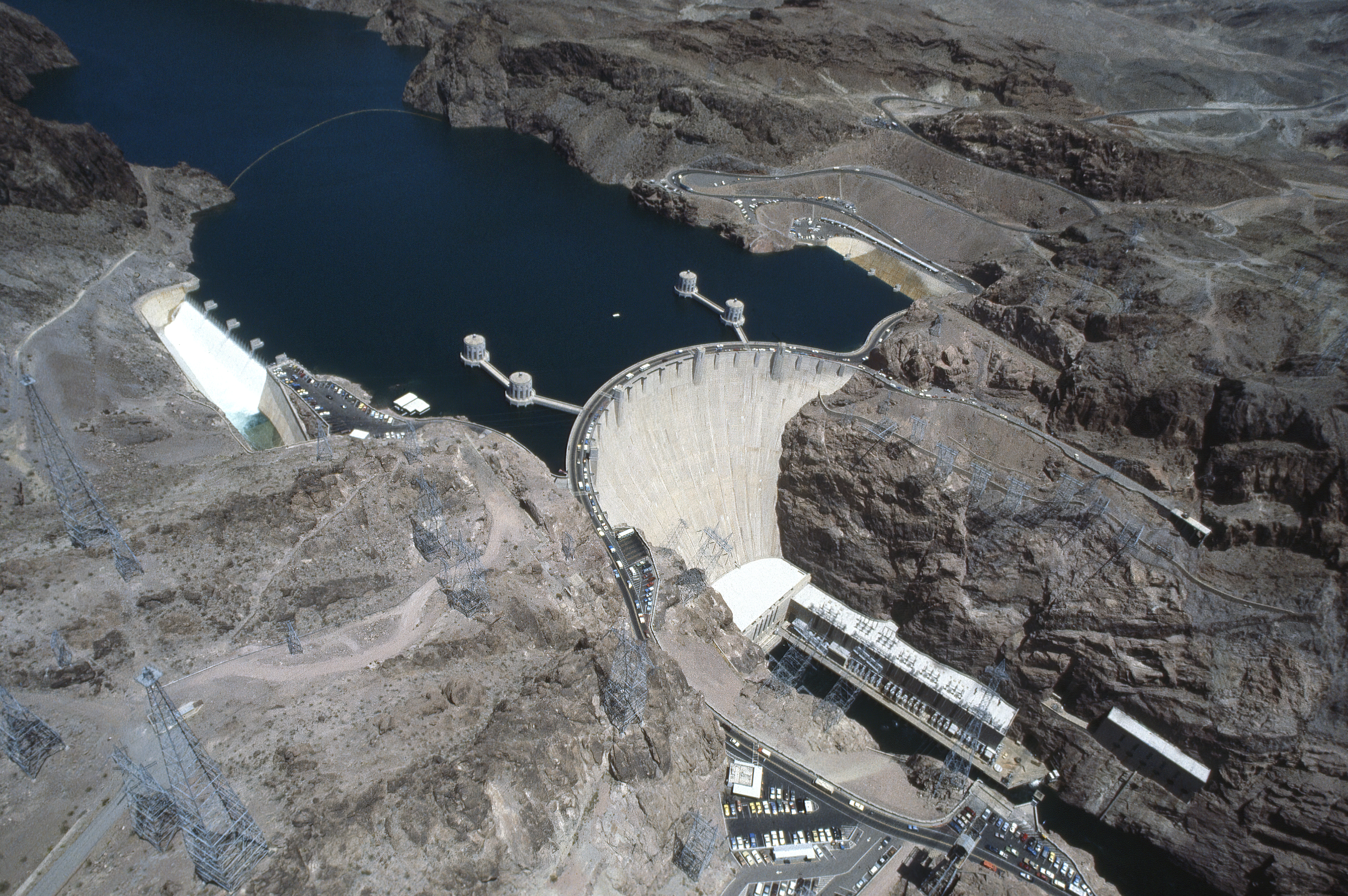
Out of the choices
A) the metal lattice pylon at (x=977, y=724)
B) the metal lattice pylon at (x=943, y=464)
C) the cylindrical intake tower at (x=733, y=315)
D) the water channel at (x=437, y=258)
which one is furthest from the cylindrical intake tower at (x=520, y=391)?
the metal lattice pylon at (x=977, y=724)

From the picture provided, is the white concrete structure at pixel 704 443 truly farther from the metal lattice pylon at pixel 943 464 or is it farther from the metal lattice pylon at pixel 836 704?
the metal lattice pylon at pixel 943 464

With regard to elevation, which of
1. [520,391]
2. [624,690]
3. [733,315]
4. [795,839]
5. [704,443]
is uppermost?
[624,690]

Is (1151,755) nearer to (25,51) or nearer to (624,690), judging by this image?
(624,690)

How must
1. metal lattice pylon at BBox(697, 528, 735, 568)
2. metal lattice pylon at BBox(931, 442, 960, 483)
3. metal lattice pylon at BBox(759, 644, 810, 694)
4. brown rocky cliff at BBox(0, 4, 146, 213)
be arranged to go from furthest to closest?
brown rocky cliff at BBox(0, 4, 146, 213)
metal lattice pylon at BBox(697, 528, 735, 568)
metal lattice pylon at BBox(931, 442, 960, 483)
metal lattice pylon at BBox(759, 644, 810, 694)

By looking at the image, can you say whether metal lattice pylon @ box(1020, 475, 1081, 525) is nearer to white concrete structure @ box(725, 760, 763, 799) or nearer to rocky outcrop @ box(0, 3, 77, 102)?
Result: white concrete structure @ box(725, 760, 763, 799)

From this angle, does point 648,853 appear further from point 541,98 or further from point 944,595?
point 541,98

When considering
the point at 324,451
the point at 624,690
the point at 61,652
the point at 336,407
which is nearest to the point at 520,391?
the point at 336,407

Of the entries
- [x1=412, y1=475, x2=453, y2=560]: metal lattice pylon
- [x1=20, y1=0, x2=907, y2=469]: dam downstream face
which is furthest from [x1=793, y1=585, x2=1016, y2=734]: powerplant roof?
[x1=412, y1=475, x2=453, y2=560]: metal lattice pylon
